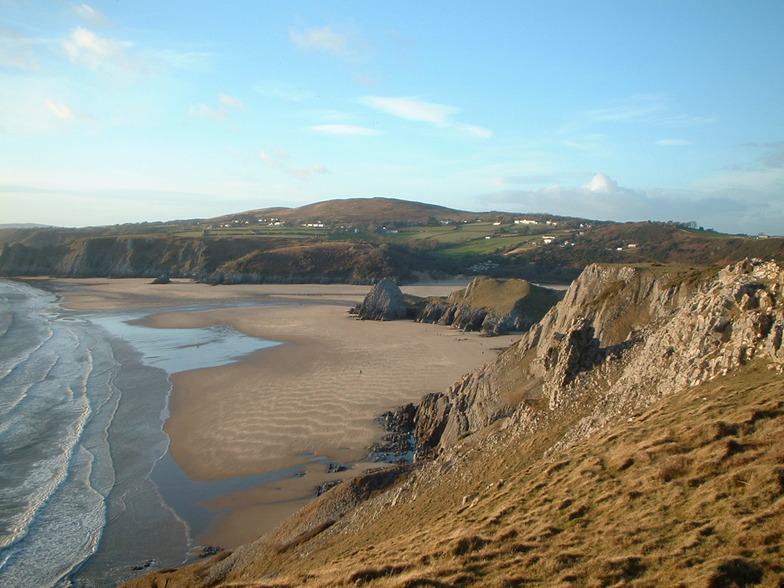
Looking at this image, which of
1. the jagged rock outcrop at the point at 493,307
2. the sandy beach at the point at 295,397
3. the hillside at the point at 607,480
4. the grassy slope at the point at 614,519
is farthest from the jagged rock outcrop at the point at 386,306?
the grassy slope at the point at 614,519

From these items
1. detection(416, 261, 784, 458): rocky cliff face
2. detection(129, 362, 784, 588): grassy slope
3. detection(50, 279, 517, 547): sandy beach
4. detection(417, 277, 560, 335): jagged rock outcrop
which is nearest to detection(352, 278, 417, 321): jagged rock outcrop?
detection(50, 279, 517, 547): sandy beach

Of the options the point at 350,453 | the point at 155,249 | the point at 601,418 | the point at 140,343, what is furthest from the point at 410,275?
the point at 601,418

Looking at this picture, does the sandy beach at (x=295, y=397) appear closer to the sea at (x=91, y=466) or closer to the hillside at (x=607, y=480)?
the sea at (x=91, y=466)

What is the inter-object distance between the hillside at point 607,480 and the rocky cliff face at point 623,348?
45mm

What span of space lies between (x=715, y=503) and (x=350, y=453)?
43.4ft

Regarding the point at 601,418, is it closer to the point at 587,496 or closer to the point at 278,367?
the point at 587,496

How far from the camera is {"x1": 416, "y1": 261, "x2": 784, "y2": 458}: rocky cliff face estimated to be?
11156mm

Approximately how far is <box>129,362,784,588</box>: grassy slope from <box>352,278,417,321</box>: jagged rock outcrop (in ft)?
122

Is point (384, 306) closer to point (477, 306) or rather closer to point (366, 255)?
point (477, 306)

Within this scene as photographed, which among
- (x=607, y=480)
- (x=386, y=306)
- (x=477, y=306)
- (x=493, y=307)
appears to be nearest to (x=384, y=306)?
(x=386, y=306)

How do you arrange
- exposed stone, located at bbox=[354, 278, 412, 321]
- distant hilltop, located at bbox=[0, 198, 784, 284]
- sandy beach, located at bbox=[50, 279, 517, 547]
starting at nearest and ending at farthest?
sandy beach, located at bbox=[50, 279, 517, 547]
exposed stone, located at bbox=[354, 278, 412, 321]
distant hilltop, located at bbox=[0, 198, 784, 284]

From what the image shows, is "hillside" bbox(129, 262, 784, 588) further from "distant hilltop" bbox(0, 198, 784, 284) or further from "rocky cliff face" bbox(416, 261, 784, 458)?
"distant hilltop" bbox(0, 198, 784, 284)

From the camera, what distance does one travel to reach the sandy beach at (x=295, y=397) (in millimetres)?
17297

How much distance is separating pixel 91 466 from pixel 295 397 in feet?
29.0
